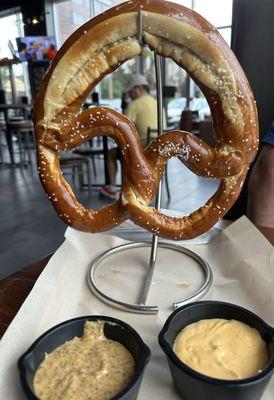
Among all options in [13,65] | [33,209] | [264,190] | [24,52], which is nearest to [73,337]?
[264,190]

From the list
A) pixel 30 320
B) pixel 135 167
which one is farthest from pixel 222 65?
pixel 30 320

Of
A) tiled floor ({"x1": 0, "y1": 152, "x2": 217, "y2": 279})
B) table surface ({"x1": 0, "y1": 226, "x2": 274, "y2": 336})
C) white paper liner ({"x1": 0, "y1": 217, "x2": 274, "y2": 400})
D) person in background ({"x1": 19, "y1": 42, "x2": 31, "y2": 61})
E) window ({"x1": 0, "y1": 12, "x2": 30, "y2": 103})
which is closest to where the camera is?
white paper liner ({"x1": 0, "y1": 217, "x2": 274, "y2": 400})

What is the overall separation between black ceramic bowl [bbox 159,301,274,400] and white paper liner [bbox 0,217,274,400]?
0.18ft

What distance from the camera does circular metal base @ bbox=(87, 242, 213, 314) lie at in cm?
80

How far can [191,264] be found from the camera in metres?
1.01

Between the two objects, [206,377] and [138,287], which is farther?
[138,287]

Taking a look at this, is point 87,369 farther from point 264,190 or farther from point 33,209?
point 33,209

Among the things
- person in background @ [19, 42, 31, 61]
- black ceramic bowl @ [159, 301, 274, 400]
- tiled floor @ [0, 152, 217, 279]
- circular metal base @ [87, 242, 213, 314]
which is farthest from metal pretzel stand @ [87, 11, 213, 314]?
person in background @ [19, 42, 31, 61]

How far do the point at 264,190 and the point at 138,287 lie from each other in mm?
711

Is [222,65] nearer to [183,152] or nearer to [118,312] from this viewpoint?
[183,152]

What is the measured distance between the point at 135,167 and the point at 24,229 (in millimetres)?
2601

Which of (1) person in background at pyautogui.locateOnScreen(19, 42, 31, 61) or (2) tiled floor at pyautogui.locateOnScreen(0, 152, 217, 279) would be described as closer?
(2) tiled floor at pyautogui.locateOnScreen(0, 152, 217, 279)

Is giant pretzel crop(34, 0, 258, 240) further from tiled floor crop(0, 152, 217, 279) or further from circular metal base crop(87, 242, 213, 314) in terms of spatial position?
tiled floor crop(0, 152, 217, 279)

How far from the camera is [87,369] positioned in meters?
0.60
